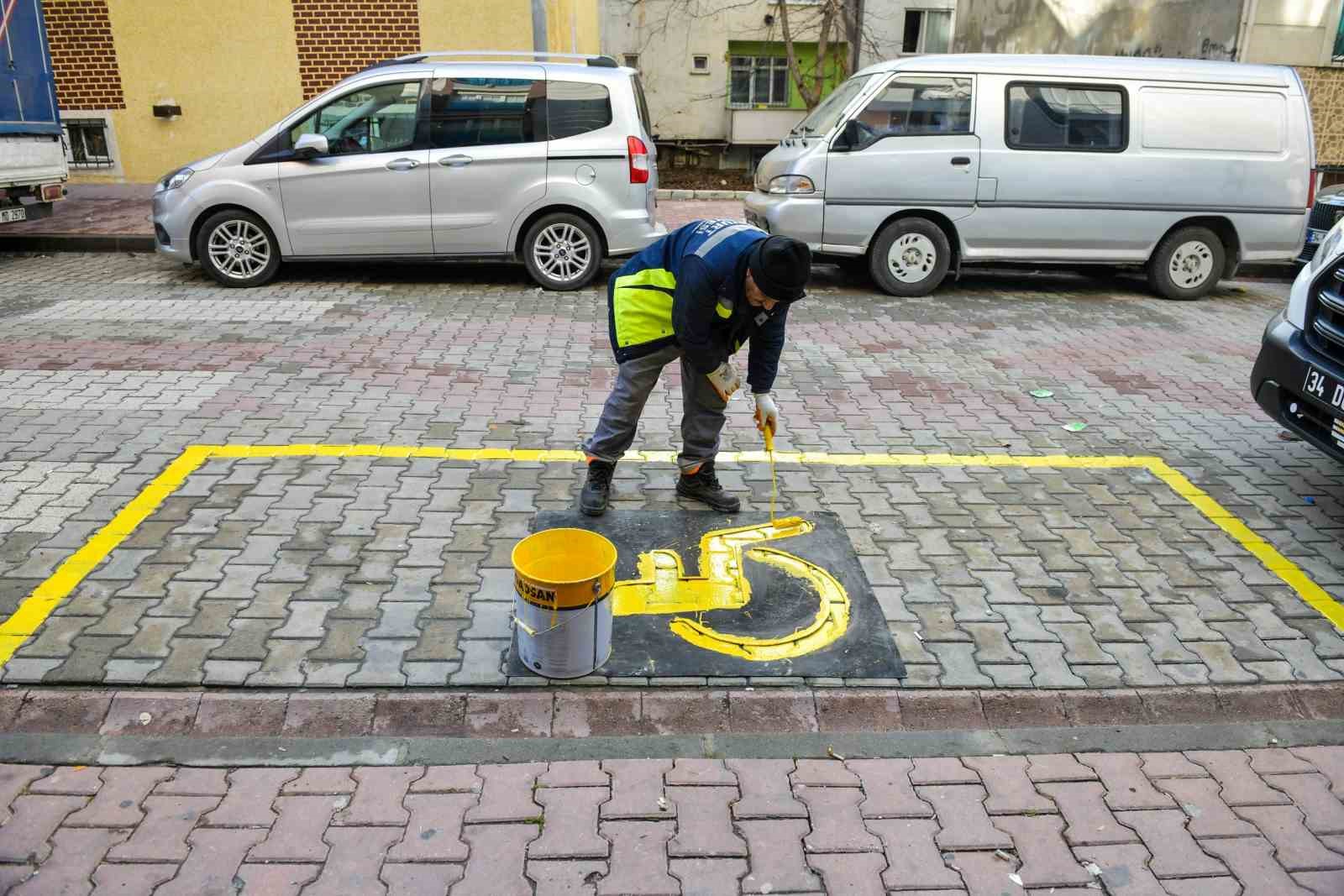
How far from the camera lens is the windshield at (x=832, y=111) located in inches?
366

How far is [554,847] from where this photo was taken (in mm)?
2793

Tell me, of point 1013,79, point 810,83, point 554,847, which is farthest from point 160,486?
point 810,83

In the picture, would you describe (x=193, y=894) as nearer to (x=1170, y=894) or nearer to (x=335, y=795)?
(x=335, y=795)

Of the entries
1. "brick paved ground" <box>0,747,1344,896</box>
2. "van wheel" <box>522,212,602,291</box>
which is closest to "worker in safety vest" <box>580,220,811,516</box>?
"brick paved ground" <box>0,747,1344,896</box>

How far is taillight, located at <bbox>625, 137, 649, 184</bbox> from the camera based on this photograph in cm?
896

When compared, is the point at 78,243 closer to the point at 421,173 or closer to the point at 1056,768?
the point at 421,173

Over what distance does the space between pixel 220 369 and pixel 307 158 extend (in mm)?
3033

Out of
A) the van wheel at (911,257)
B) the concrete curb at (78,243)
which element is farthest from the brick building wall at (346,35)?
the van wheel at (911,257)

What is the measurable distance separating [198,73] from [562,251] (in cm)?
732

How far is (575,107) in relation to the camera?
29.5 ft

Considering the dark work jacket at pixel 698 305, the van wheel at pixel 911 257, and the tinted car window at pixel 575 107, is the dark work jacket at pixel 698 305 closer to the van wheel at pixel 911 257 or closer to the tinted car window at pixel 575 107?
the tinted car window at pixel 575 107

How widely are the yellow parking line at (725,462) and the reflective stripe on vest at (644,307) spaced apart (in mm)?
1149

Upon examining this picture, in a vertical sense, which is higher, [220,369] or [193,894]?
[220,369]

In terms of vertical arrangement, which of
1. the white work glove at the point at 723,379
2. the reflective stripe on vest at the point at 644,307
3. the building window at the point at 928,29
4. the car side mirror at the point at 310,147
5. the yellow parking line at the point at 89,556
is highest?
the building window at the point at 928,29
